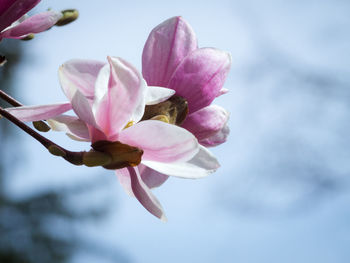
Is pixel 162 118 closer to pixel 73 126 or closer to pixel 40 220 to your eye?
pixel 73 126

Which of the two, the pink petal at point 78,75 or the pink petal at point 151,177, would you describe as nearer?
the pink petal at point 78,75

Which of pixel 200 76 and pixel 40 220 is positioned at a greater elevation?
pixel 200 76

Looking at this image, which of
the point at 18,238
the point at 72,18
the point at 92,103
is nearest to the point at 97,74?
the point at 92,103

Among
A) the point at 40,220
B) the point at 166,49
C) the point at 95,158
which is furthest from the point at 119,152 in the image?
the point at 40,220

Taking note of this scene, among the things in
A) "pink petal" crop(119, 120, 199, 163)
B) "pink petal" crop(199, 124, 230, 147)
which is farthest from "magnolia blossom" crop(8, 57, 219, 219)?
"pink petal" crop(199, 124, 230, 147)

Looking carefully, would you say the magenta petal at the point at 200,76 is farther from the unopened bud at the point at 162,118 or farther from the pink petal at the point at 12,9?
the pink petal at the point at 12,9

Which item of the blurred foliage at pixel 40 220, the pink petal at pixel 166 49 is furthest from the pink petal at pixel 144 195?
the blurred foliage at pixel 40 220
